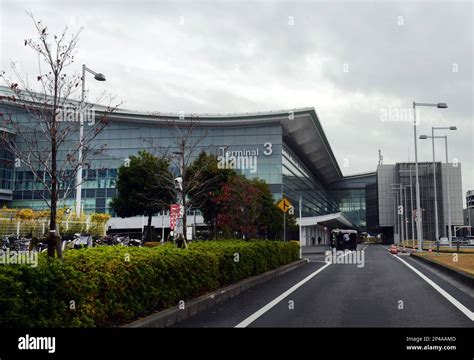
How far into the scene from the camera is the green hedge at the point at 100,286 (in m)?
5.64

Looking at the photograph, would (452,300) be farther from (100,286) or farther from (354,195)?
(354,195)

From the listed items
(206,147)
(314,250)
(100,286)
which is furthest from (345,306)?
(206,147)

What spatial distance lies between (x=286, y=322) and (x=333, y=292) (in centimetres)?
498

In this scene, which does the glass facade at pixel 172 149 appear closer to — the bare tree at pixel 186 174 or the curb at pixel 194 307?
the bare tree at pixel 186 174

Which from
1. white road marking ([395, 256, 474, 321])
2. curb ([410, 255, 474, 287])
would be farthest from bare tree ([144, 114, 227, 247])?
curb ([410, 255, 474, 287])

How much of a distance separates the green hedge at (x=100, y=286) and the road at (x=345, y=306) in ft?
2.69

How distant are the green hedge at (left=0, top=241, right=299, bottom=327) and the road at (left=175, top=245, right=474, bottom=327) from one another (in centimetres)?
82

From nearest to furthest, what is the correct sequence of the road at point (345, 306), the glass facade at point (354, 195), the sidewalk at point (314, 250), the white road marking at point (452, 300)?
the road at point (345, 306) → the white road marking at point (452, 300) → the sidewalk at point (314, 250) → the glass facade at point (354, 195)

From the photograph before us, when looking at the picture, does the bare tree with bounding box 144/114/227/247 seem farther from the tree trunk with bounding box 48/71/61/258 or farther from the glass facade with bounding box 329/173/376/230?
the glass facade with bounding box 329/173/376/230

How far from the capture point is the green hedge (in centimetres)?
564

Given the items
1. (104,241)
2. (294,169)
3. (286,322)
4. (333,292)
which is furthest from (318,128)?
(286,322)

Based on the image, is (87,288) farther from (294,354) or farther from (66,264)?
(294,354)

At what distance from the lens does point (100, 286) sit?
714 centimetres

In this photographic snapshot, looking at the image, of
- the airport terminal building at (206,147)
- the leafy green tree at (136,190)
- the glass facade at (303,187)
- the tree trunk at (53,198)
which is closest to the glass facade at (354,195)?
the glass facade at (303,187)
